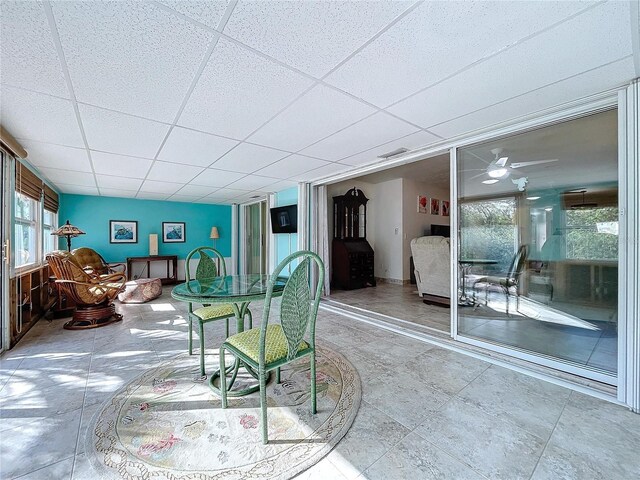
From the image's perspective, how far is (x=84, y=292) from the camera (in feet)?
11.8

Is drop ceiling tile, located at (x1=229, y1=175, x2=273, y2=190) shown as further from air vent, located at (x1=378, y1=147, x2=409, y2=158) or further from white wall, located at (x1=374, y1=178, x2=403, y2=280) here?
white wall, located at (x1=374, y1=178, x2=403, y2=280)

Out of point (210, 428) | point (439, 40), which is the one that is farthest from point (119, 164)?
point (439, 40)

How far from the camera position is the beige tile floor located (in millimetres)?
1337

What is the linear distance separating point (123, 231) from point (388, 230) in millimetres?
6621

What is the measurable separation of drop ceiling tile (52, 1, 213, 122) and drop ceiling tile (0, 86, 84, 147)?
34 centimetres

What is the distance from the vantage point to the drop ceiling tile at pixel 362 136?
2.48 meters

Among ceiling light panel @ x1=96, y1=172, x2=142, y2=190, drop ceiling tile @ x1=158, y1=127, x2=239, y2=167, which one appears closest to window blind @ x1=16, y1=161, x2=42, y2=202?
ceiling light panel @ x1=96, y1=172, x2=142, y2=190

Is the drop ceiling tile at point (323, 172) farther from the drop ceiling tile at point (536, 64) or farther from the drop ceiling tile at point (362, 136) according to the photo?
the drop ceiling tile at point (536, 64)

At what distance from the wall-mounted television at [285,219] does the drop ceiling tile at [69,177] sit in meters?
3.25

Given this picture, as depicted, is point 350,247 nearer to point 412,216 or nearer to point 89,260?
point 412,216

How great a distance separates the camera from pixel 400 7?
1224mm

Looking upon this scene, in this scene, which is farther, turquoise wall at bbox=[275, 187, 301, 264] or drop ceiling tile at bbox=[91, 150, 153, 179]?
turquoise wall at bbox=[275, 187, 301, 264]

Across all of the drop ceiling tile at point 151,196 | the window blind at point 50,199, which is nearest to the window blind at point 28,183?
the window blind at point 50,199

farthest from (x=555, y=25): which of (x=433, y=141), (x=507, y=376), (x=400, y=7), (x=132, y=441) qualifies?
(x=132, y=441)
